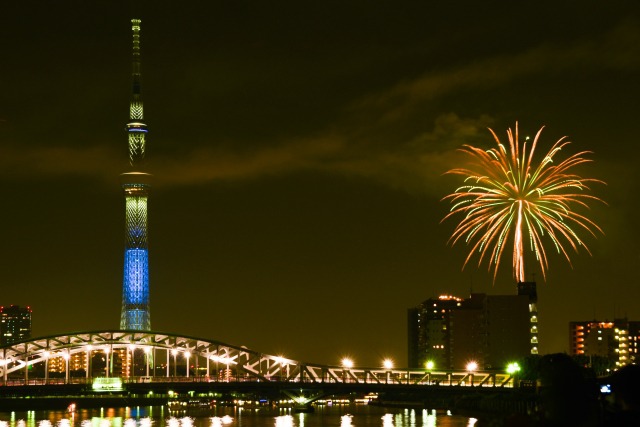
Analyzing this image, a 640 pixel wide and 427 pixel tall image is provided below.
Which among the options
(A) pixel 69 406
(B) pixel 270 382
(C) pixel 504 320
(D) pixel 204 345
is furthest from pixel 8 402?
(C) pixel 504 320

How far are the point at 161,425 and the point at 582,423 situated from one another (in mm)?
93686

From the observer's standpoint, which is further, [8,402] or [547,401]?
[8,402]

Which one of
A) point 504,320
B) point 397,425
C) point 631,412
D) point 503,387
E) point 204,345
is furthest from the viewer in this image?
point 504,320

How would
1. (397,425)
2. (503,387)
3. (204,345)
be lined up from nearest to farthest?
(397,425) → (503,387) → (204,345)

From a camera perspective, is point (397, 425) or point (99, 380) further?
point (99, 380)

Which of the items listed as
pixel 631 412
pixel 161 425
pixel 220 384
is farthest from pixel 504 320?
pixel 631 412

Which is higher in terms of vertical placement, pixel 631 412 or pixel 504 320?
pixel 504 320

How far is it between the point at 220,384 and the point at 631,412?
375ft

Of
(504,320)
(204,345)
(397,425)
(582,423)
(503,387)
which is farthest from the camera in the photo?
(504,320)

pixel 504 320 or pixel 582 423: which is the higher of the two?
pixel 504 320

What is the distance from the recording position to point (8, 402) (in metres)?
194

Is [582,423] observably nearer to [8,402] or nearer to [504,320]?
[504,320]

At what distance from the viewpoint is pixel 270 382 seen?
15150cm

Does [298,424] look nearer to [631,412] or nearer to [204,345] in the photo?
[204,345]
